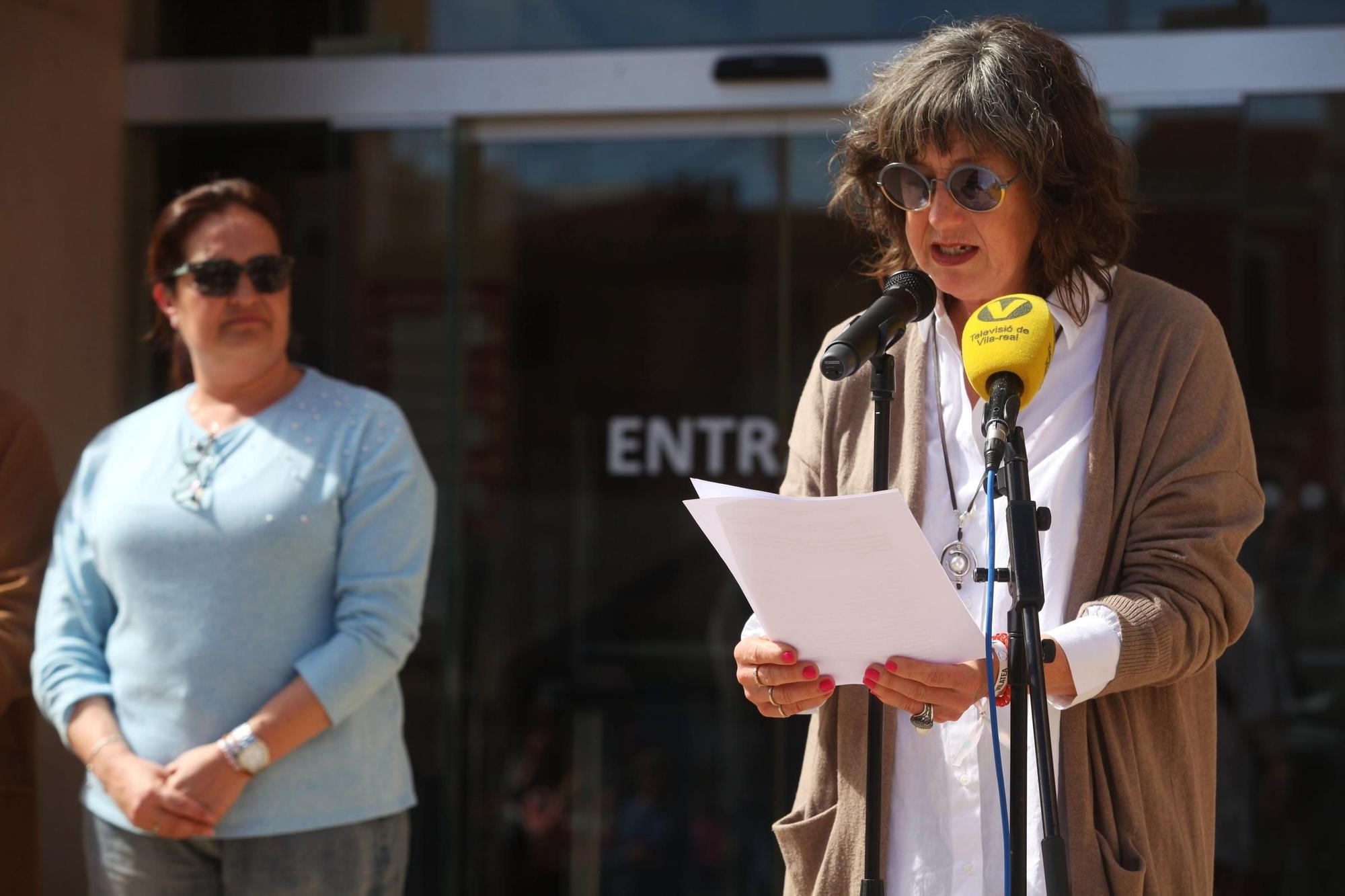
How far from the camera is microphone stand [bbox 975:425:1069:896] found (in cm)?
170

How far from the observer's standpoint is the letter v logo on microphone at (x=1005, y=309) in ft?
6.16

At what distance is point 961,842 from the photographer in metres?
2.14

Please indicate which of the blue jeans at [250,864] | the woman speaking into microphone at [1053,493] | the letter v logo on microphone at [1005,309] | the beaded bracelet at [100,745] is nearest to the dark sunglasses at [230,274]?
the beaded bracelet at [100,745]

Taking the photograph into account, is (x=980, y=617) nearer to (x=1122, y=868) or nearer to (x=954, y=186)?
(x=1122, y=868)

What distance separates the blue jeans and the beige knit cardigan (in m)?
1.11

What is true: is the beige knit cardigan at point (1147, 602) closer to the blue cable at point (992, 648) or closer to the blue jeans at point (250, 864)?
the blue cable at point (992, 648)

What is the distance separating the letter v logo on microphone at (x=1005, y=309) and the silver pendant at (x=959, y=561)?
434 mm

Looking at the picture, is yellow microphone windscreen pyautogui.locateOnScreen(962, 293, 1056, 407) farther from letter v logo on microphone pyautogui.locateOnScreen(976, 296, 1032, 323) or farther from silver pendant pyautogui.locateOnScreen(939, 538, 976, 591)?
silver pendant pyautogui.locateOnScreen(939, 538, 976, 591)

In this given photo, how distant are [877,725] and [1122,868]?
1.34ft

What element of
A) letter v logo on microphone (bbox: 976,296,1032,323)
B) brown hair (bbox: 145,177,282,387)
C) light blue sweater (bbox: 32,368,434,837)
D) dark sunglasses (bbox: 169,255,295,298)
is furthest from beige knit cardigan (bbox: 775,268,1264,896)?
brown hair (bbox: 145,177,282,387)

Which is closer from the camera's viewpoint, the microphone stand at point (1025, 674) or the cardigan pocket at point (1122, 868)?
the microphone stand at point (1025, 674)

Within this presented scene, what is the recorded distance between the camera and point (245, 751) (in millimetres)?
2848

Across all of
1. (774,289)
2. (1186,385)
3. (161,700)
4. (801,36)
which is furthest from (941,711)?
(801,36)

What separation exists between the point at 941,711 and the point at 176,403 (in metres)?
2.12
